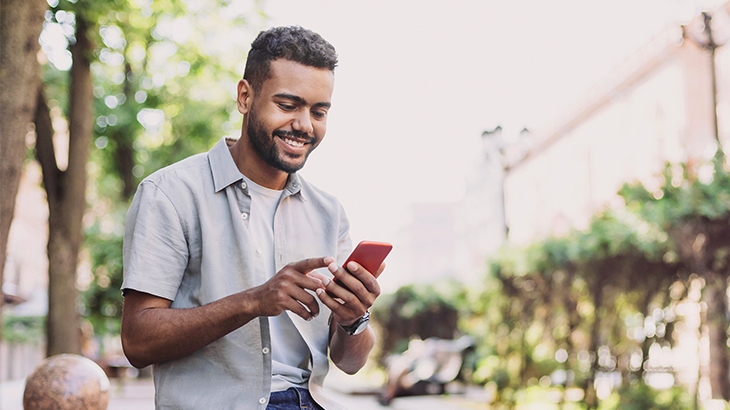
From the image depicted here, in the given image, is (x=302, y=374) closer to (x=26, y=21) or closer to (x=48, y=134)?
(x=26, y=21)

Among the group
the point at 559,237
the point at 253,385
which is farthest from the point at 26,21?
the point at 559,237

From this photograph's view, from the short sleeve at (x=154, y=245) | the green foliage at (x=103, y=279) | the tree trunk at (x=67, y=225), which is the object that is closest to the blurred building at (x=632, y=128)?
the green foliage at (x=103, y=279)

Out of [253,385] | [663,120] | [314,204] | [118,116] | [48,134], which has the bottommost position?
[253,385]

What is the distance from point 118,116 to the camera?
1914 centimetres

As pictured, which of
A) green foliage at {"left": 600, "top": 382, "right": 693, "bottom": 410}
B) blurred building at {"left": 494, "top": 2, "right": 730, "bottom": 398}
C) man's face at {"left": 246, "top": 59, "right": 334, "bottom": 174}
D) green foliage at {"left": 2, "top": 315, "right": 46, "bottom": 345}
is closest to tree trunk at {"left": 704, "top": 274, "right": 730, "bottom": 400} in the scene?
green foliage at {"left": 600, "top": 382, "right": 693, "bottom": 410}

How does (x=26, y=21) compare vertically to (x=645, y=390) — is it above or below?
above

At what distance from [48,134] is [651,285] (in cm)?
827

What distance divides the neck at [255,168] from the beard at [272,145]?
8 centimetres

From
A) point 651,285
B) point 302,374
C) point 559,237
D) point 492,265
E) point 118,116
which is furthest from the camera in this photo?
point 118,116

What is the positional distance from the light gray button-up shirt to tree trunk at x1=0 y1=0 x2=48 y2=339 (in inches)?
181

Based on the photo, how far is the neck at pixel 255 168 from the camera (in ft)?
9.27

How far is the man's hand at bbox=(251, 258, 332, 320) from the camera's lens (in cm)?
229

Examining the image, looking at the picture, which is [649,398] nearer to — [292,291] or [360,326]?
[360,326]

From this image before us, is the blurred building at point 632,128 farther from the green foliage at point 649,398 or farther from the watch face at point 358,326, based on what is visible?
the watch face at point 358,326
